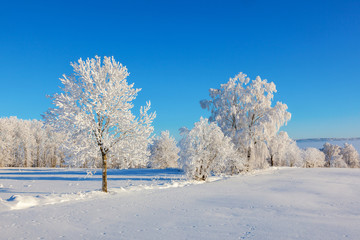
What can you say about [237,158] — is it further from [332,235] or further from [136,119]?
[332,235]

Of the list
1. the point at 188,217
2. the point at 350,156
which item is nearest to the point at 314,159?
the point at 350,156

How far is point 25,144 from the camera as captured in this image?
189ft

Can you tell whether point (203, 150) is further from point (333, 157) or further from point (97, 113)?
point (333, 157)

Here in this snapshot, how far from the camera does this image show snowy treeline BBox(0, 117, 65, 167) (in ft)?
180

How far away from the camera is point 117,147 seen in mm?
14508

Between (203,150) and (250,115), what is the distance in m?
9.78

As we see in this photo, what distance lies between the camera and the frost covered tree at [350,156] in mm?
68438

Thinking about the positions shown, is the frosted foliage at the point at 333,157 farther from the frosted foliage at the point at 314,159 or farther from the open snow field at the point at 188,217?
the open snow field at the point at 188,217

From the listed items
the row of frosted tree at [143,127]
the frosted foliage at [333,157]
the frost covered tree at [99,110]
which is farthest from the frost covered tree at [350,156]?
the frost covered tree at [99,110]

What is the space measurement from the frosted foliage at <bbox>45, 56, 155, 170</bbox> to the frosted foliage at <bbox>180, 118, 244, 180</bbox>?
7.11 metres

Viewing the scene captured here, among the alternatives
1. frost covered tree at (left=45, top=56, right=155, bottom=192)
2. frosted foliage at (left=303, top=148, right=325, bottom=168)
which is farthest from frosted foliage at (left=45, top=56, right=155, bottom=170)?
frosted foliage at (left=303, top=148, right=325, bottom=168)

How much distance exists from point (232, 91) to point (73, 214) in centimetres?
2356

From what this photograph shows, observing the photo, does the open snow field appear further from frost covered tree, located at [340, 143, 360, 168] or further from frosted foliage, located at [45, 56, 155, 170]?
frost covered tree, located at [340, 143, 360, 168]

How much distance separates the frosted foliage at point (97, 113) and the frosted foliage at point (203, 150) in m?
7.11
